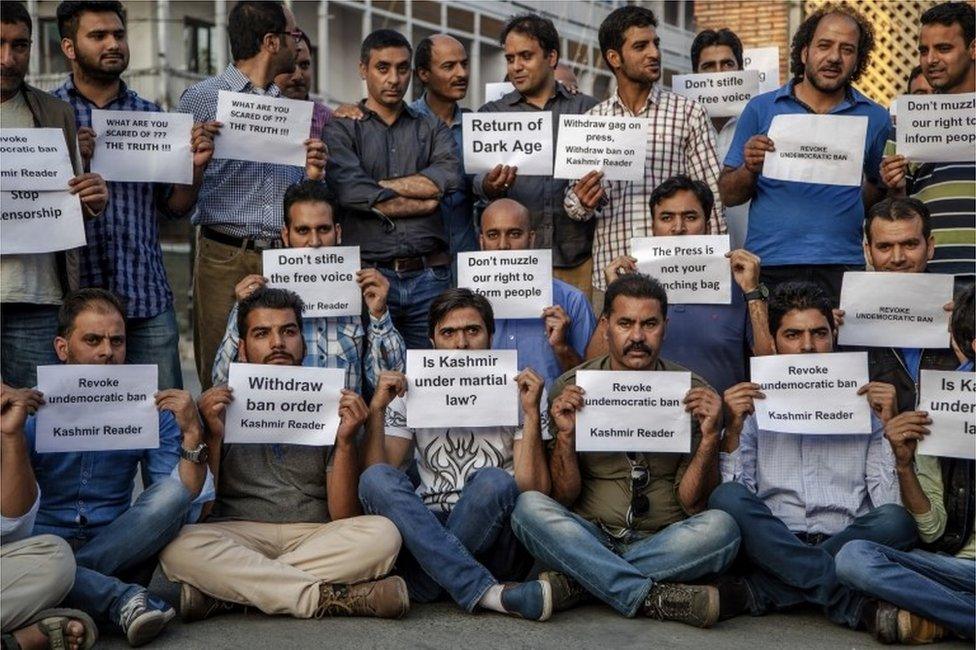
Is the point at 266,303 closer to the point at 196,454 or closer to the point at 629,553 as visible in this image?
the point at 196,454

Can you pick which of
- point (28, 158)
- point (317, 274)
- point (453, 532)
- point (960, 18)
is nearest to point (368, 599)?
point (453, 532)

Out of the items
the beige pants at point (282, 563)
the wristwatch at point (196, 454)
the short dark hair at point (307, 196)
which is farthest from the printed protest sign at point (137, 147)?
the beige pants at point (282, 563)

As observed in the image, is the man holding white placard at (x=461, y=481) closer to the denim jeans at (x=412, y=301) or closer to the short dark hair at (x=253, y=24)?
the denim jeans at (x=412, y=301)

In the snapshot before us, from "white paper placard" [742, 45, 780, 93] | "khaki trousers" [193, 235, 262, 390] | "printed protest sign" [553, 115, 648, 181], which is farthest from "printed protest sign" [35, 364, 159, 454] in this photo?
"white paper placard" [742, 45, 780, 93]

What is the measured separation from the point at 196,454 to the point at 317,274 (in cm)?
121

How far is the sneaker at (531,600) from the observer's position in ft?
19.1

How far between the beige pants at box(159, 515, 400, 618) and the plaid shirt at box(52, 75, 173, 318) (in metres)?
1.40

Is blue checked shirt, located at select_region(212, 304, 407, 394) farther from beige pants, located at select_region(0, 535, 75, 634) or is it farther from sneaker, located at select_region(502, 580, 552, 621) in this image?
beige pants, located at select_region(0, 535, 75, 634)

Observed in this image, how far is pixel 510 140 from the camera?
24.2 ft

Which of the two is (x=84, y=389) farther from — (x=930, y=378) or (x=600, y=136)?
(x=930, y=378)

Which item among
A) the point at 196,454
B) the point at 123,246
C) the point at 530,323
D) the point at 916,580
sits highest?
the point at 123,246

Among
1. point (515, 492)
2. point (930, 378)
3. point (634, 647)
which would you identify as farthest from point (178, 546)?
point (930, 378)

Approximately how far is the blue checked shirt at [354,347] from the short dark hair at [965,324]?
2471mm

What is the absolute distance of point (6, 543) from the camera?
5.50 meters
